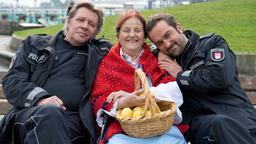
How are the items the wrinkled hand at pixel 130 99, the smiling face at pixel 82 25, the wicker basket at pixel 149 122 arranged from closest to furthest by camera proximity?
the wicker basket at pixel 149 122 → the wrinkled hand at pixel 130 99 → the smiling face at pixel 82 25

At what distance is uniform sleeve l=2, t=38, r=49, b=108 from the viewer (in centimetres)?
384

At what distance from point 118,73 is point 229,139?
3.79 ft

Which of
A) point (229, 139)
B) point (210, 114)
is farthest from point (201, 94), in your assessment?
point (229, 139)

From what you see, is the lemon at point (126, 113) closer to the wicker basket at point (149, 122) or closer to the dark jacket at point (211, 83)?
the wicker basket at point (149, 122)

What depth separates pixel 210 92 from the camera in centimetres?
391

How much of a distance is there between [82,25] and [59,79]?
0.56 m

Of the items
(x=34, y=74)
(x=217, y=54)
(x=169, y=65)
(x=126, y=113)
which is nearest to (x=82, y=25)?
(x=34, y=74)

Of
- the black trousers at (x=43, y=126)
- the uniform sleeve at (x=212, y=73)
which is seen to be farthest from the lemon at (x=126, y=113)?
the uniform sleeve at (x=212, y=73)

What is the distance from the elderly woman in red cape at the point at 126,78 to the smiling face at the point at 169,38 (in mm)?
144


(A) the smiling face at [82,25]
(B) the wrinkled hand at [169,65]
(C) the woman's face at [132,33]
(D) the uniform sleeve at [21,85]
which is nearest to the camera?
(D) the uniform sleeve at [21,85]

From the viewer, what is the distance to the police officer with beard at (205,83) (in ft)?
11.6

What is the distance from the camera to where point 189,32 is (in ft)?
13.9

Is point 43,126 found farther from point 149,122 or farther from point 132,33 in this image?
point 132,33

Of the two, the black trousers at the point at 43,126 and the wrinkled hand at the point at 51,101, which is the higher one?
the wrinkled hand at the point at 51,101
